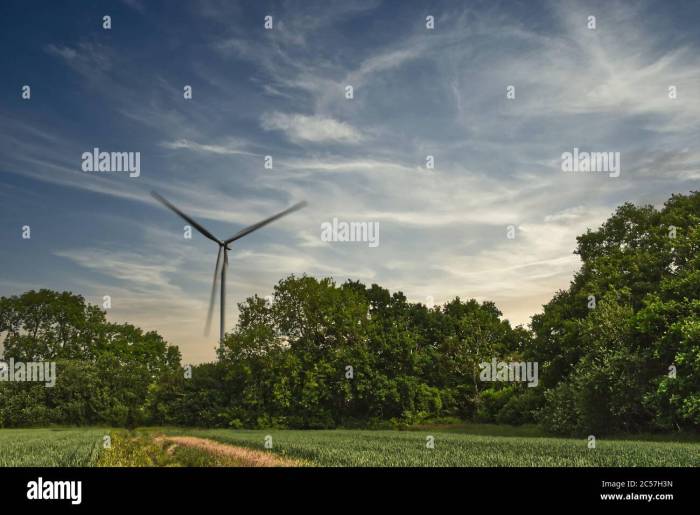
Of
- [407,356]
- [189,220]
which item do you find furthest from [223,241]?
[407,356]

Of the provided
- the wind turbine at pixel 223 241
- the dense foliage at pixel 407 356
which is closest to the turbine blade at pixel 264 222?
the wind turbine at pixel 223 241

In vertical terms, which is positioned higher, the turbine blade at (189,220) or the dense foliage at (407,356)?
the turbine blade at (189,220)

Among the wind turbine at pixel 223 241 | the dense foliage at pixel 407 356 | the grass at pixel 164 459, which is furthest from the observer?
the wind turbine at pixel 223 241

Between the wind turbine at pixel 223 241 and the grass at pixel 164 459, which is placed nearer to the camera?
the grass at pixel 164 459

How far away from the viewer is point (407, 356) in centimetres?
6738

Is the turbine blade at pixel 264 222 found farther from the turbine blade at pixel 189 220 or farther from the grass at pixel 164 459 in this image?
the grass at pixel 164 459

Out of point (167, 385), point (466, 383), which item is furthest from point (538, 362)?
point (167, 385)

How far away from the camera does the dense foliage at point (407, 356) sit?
38.6 m

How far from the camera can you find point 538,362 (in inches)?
2044

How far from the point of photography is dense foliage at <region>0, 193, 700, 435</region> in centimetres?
3856

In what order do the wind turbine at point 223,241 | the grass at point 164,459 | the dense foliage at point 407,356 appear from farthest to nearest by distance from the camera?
the wind turbine at point 223,241 → the dense foliage at point 407,356 → the grass at point 164,459

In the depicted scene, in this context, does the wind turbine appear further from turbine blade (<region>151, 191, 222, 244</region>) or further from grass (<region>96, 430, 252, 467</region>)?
grass (<region>96, 430, 252, 467</region>)

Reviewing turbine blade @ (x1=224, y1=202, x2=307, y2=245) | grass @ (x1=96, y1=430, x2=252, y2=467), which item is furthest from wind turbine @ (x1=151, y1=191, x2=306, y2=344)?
grass @ (x1=96, y1=430, x2=252, y2=467)

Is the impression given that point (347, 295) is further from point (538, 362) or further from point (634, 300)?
point (634, 300)
